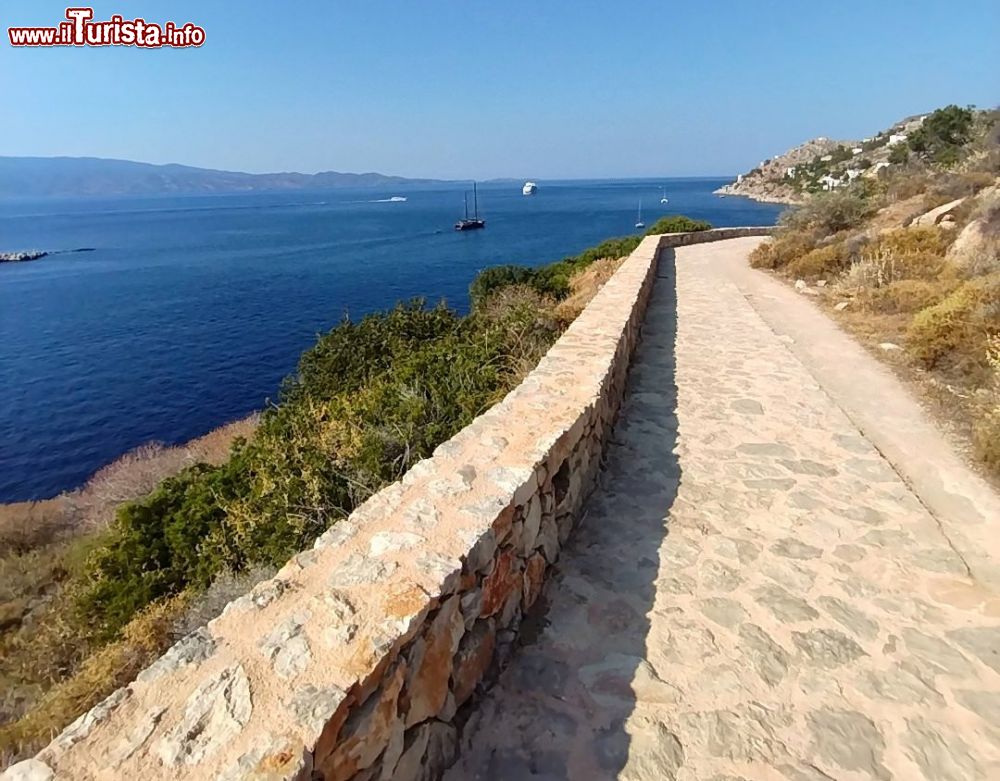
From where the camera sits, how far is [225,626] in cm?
188

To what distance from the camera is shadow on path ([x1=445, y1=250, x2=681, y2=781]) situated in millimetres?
2117

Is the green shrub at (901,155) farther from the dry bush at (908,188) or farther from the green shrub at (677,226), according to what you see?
the green shrub at (677,226)

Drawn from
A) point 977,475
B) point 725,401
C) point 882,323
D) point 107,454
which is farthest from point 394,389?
point 107,454

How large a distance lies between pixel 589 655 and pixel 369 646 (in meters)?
1.22

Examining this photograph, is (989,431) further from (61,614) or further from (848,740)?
(61,614)

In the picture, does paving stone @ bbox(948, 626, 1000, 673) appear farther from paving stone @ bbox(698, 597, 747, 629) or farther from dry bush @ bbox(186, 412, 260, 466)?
dry bush @ bbox(186, 412, 260, 466)

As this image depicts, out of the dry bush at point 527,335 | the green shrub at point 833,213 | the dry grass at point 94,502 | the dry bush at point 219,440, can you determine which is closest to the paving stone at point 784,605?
the dry bush at point 527,335

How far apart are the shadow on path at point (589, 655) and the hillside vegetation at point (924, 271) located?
263cm

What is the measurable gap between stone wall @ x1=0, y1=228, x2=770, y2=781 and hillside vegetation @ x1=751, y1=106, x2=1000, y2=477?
3.61 meters

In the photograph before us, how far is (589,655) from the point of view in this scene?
257 centimetres

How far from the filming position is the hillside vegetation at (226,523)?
4328 millimetres

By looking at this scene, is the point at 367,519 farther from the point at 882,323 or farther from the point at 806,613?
the point at 882,323

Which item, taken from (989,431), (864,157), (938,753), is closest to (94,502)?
(938,753)

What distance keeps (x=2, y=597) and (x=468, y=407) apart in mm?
8716
